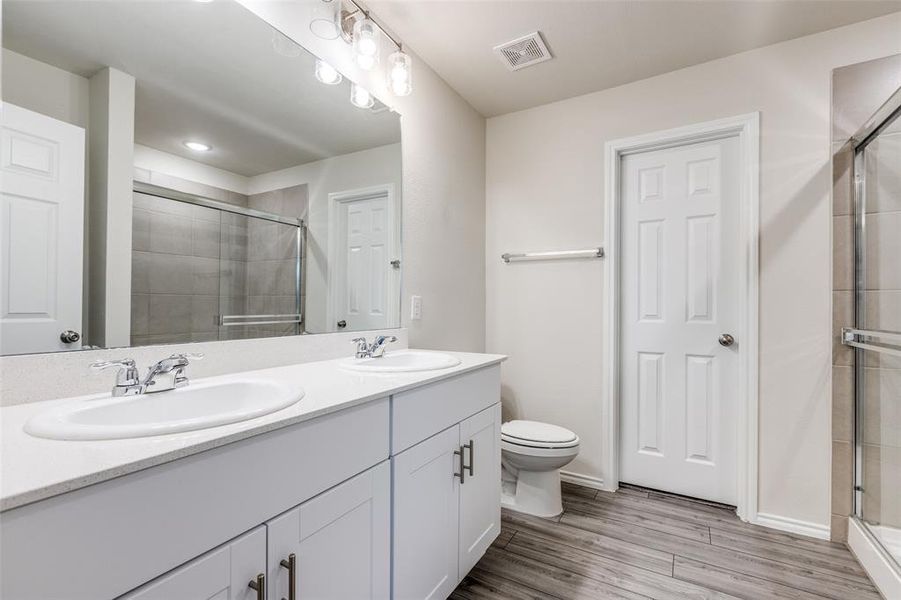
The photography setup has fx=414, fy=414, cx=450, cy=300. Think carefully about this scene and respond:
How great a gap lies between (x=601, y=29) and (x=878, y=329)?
1.76 m

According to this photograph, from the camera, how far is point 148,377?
0.97m

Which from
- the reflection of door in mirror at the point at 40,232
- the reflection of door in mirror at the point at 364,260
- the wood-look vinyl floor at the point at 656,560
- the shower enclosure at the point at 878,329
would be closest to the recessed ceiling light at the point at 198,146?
the reflection of door in mirror at the point at 40,232

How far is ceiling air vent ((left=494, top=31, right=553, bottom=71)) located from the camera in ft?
6.59

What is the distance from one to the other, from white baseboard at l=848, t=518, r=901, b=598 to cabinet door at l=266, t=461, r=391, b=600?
5.79ft

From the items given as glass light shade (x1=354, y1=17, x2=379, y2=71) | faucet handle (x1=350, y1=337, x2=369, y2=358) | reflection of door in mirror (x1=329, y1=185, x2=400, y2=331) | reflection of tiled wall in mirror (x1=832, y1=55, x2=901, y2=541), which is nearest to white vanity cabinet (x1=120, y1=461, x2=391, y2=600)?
faucet handle (x1=350, y1=337, x2=369, y2=358)

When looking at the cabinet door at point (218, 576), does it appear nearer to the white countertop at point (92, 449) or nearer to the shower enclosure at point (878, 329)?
the white countertop at point (92, 449)

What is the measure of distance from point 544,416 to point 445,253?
3.93 feet

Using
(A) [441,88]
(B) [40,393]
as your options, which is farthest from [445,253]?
(B) [40,393]

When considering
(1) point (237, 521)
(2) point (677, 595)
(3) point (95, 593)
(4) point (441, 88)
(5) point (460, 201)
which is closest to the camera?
(3) point (95, 593)

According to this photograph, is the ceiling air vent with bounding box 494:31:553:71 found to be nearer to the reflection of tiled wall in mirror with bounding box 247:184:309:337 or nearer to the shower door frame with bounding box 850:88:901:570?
the reflection of tiled wall in mirror with bounding box 247:184:309:337

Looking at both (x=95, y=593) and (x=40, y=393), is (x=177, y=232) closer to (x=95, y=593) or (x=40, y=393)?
(x=40, y=393)

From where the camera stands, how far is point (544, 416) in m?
2.60

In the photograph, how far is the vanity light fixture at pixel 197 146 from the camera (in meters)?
1.25

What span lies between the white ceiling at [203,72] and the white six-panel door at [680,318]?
1.75 meters
